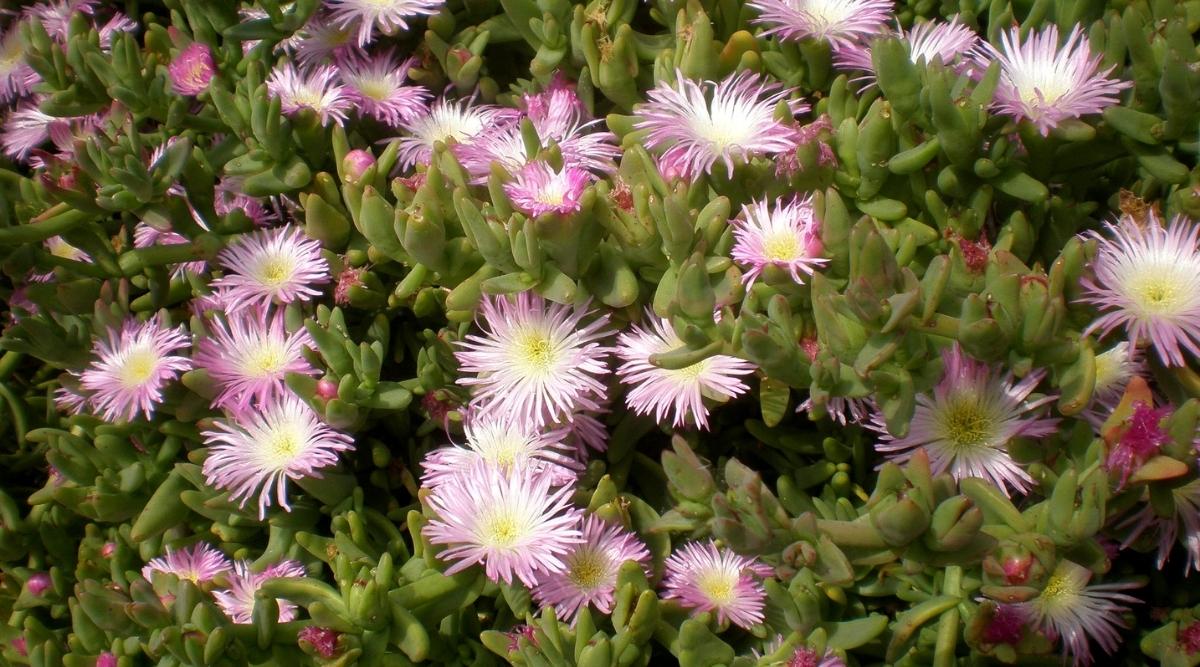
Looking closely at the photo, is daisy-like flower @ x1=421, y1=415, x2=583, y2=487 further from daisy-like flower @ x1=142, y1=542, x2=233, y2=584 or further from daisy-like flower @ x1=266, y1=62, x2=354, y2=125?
daisy-like flower @ x1=266, y1=62, x2=354, y2=125

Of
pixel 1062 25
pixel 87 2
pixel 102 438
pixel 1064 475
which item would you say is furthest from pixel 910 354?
pixel 87 2

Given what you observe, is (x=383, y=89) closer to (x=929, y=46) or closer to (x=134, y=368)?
(x=134, y=368)

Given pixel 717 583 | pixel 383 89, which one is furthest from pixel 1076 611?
pixel 383 89

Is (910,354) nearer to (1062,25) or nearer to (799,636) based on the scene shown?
(799,636)

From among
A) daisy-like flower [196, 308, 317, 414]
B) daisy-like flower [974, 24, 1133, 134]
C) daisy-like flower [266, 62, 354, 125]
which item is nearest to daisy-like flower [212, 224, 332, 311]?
daisy-like flower [196, 308, 317, 414]

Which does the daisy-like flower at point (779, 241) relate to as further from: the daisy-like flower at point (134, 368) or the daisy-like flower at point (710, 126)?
the daisy-like flower at point (134, 368)

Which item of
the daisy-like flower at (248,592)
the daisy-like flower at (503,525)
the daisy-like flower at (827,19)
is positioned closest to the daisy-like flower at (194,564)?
the daisy-like flower at (248,592)
